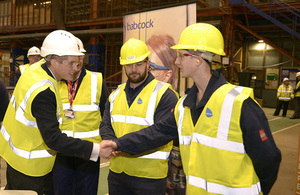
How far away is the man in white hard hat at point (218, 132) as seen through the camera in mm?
1741

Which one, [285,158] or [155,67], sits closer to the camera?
[155,67]

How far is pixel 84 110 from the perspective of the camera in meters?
3.44

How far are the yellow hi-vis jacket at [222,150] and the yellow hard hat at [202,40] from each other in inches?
11.6

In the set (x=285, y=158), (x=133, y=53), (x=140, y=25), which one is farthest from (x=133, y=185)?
(x=285, y=158)

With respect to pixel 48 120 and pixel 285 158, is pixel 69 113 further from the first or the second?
pixel 285 158

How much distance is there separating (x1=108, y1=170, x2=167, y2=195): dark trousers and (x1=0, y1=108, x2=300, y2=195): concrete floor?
179 cm

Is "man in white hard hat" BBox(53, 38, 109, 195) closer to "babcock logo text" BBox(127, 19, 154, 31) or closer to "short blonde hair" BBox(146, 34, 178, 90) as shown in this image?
"short blonde hair" BBox(146, 34, 178, 90)

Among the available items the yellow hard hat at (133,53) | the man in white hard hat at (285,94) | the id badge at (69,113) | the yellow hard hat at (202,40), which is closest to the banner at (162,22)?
the yellow hard hat at (133,53)

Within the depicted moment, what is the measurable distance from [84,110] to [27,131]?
1.07 m

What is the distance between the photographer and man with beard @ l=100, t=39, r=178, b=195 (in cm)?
274

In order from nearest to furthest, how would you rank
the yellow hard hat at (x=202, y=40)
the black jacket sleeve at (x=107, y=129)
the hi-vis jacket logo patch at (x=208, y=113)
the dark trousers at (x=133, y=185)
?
1. the hi-vis jacket logo patch at (x=208, y=113)
2. the yellow hard hat at (x=202, y=40)
3. the dark trousers at (x=133, y=185)
4. the black jacket sleeve at (x=107, y=129)

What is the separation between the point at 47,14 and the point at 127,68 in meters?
22.3

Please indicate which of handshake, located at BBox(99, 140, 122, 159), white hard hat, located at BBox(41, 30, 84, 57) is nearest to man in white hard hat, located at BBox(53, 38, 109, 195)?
white hard hat, located at BBox(41, 30, 84, 57)

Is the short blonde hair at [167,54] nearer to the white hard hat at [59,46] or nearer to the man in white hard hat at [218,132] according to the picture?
the white hard hat at [59,46]
